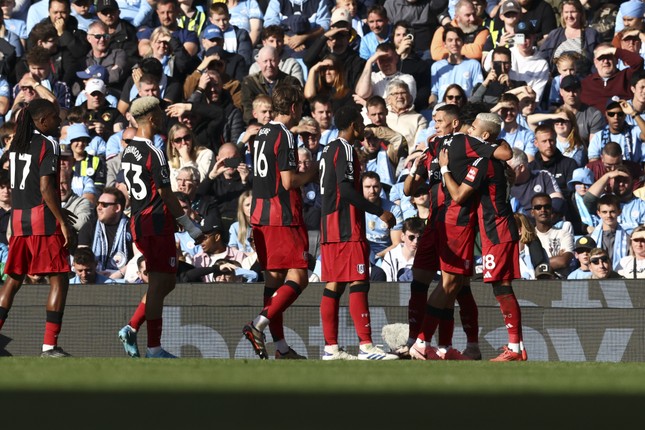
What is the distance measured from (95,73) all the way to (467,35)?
5.48 metres

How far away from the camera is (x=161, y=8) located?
63.5ft

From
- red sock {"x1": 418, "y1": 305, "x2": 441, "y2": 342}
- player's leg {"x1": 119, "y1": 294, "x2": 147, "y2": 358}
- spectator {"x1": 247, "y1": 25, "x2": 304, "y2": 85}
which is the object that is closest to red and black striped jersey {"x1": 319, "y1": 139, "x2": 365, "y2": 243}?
red sock {"x1": 418, "y1": 305, "x2": 441, "y2": 342}

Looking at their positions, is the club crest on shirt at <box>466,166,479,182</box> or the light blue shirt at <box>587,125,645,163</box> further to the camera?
the light blue shirt at <box>587,125,645,163</box>

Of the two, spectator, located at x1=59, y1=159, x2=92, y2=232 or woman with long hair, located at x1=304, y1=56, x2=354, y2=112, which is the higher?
woman with long hair, located at x1=304, y1=56, x2=354, y2=112

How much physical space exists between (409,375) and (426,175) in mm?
3696

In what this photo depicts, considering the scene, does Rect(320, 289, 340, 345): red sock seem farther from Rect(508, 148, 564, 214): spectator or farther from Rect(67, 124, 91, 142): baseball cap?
Rect(67, 124, 91, 142): baseball cap

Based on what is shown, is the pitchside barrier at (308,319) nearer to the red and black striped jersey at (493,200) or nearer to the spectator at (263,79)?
the red and black striped jersey at (493,200)

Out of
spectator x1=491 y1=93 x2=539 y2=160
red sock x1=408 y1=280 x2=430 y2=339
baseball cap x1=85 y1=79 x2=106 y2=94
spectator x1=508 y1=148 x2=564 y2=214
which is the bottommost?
red sock x1=408 y1=280 x2=430 y2=339

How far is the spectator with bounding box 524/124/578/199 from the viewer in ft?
52.0

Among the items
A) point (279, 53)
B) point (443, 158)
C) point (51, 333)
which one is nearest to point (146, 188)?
point (51, 333)

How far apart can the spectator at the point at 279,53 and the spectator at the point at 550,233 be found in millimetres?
4572

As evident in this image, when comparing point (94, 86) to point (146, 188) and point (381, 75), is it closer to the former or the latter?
point (381, 75)

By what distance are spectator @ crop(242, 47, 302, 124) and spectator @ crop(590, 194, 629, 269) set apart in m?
4.95

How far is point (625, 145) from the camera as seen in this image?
16203 millimetres
